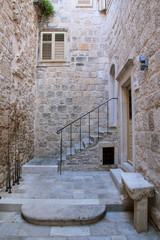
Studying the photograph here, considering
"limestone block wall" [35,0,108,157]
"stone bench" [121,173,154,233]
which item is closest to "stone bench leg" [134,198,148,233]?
"stone bench" [121,173,154,233]

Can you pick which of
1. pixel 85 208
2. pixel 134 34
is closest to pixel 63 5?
pixel 134 34

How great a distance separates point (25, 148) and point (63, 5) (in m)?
5.36

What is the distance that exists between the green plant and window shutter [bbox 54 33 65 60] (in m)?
0.77

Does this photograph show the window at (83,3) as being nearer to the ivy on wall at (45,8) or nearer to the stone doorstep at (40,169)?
the ivy on wall at (45,8)

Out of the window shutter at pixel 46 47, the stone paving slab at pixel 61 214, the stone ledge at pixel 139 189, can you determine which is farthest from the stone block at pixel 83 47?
the stone paving slab at pixel 61 214

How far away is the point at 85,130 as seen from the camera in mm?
5641

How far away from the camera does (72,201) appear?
264cm

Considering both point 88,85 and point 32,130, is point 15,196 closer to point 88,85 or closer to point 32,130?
point 32,130

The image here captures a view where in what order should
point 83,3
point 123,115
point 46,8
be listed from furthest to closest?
point 83,3, point 46,8, point 123,115

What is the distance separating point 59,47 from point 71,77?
1.24m

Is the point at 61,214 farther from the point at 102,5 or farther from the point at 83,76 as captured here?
the point at 102,5

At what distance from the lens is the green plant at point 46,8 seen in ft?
18.2

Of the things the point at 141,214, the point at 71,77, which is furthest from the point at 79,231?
the point at 71,77

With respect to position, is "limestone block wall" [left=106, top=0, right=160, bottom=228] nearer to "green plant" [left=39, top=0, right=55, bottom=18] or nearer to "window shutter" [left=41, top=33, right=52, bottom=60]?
"window shutter" [left=41, top=33, right=52, bottom=60]
